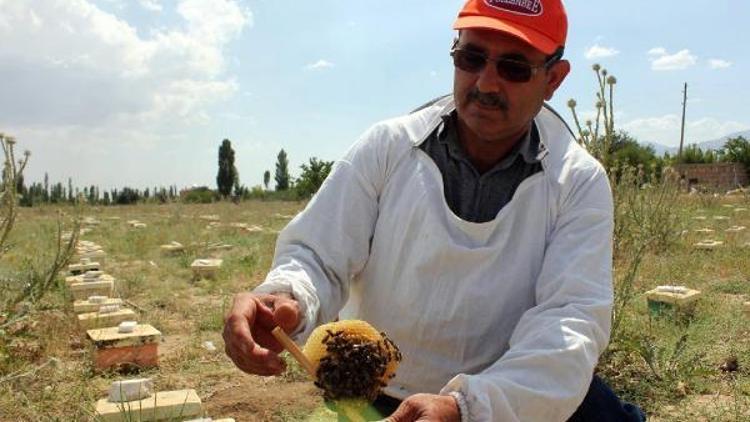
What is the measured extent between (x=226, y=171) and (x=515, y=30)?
48.4 metres

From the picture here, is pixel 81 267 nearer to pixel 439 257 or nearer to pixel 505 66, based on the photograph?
pixel 439 257

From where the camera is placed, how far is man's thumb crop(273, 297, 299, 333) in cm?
193

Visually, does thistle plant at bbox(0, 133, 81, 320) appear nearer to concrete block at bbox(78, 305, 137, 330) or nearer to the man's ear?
concrete block at bbox(78, 305, 137, 330)

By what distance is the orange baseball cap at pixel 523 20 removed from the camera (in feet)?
7.32

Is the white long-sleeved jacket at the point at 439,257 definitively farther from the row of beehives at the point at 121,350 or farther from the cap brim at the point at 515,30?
the row of beehives at the point at 121,350

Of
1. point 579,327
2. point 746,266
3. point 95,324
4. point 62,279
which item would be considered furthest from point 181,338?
point 746,266

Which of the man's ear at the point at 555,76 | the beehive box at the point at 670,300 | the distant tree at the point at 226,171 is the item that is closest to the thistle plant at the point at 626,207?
the beehive box at the point at 670,300

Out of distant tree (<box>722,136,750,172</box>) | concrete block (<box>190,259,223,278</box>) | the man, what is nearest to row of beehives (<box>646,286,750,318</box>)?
the man

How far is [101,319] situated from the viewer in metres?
5.39

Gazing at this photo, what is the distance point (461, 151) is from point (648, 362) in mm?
2800

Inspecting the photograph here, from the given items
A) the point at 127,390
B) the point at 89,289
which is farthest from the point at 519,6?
the point at 89,289

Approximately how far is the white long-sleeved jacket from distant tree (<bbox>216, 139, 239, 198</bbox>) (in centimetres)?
4775

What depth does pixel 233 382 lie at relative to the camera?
4734 mm

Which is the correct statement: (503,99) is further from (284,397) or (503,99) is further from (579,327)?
(284,397)
